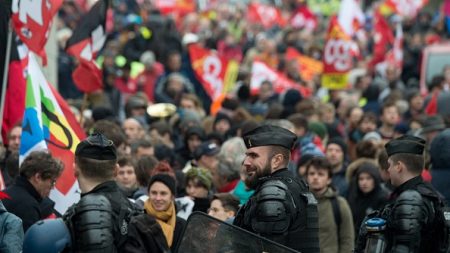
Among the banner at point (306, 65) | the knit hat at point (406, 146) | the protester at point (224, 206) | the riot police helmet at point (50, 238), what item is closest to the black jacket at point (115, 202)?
the riot police helmet at point (50, 238)

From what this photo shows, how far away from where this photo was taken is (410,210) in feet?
24.3

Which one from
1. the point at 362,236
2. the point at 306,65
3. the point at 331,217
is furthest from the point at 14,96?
the point at 306,65

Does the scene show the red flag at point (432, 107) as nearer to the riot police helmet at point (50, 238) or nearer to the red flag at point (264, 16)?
the riot police helmet at point (50, 238)

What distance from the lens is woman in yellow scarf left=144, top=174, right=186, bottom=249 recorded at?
30.7 feet

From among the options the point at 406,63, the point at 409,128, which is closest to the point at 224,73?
the point at 409,128

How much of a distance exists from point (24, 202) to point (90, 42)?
3.42 m

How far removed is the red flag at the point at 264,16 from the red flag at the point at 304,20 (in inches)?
20.8

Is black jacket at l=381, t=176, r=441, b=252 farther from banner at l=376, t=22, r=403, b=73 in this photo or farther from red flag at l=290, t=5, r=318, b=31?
red flag at l=290, t=5, r=318, b=31

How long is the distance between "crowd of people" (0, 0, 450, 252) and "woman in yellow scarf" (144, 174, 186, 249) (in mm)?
10

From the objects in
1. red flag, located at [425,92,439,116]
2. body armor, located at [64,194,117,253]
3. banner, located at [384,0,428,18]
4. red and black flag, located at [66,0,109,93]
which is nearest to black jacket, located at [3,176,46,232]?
body armor, located at [64,194,117,253]

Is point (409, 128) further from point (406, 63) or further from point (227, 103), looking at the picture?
point (406, 63)

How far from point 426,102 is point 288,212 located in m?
11.7

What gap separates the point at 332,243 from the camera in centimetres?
1047

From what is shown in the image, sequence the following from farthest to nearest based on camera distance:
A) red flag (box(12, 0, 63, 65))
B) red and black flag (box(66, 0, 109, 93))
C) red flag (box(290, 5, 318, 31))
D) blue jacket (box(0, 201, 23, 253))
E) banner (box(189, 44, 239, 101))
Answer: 1. red flag (box(290, 5, 318, 31))
2. banner (box(189, 44, 239, 101))
3. red and black flag (box(66, 0, 109, 93))
4. red flag (box(12, 0, 63, 65))
5. blue jacket (box(0, 201, 23, 253))
